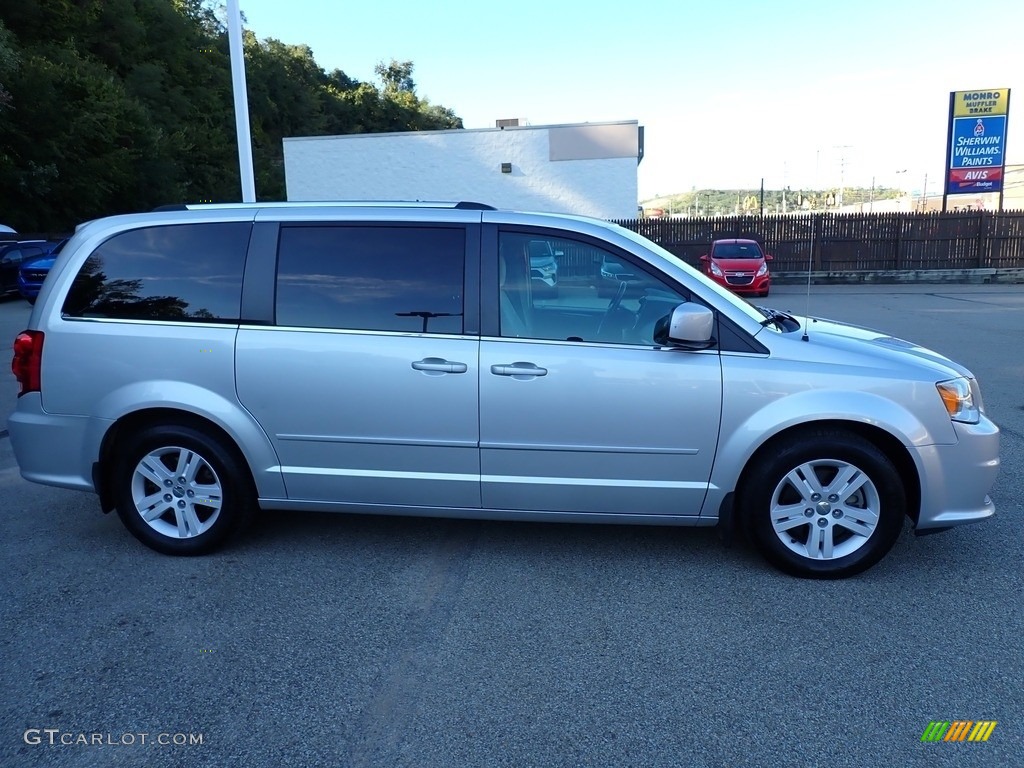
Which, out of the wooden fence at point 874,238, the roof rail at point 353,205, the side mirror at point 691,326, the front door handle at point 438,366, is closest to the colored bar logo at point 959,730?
the side mirror at point 691,326

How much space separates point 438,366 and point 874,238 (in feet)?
86.6

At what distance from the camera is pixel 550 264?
4.19 m

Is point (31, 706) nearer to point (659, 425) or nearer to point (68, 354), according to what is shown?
point (68, 354)

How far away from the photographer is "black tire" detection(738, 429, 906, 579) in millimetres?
3850

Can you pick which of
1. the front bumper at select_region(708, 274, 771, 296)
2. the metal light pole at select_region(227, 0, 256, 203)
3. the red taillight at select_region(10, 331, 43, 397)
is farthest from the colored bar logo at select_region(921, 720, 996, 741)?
the front bumper at select_region(708, 274, 771, 296)

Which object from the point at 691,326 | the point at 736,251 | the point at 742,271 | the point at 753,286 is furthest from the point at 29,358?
the point at 736,251

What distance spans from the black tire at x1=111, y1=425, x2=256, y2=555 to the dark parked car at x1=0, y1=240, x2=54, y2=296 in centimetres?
1829

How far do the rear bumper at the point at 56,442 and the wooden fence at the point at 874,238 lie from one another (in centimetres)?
2385

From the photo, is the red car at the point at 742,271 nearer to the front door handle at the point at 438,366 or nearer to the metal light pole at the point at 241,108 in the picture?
the metal light pole at the point at 241,108

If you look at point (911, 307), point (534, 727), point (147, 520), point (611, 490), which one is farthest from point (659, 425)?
point (911, 307)

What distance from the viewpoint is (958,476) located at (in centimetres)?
385

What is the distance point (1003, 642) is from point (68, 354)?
470cm

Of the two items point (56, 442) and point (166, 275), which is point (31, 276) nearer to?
point (56, 442)
